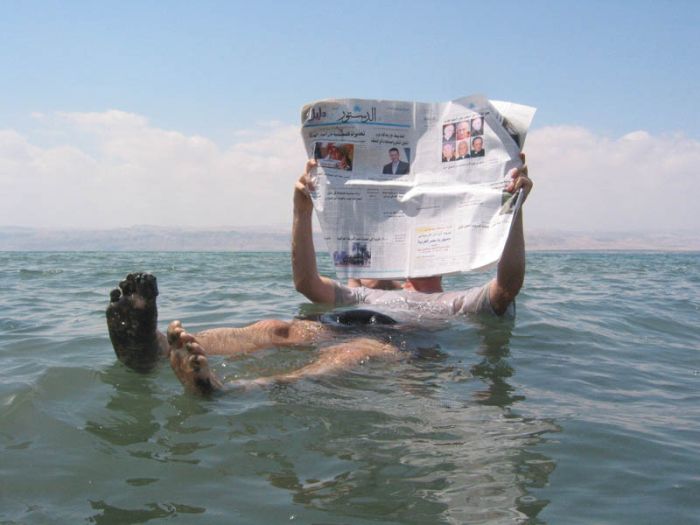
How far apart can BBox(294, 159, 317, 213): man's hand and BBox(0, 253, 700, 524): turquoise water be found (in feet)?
3.39

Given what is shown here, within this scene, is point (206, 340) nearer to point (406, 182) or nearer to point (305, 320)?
point (305, 320)

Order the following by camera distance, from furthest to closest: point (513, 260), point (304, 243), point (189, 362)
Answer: point (304, 243), point (513, 260), point (189, 362)

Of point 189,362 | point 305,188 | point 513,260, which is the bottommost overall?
point 189,362

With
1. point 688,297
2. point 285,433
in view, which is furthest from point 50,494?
point 688,297

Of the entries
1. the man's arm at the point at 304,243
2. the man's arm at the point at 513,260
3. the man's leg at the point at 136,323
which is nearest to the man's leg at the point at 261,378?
the man's leg at the point at 136,323

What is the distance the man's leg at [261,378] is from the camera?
2799 mm

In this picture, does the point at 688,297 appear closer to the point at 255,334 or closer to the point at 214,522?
the point at 255,334

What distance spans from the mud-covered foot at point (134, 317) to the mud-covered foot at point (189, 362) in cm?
36

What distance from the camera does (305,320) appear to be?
421 cm

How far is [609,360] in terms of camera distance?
13.9ft

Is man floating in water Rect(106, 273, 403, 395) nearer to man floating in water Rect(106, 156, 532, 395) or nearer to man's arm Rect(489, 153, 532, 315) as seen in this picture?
man floating in water Rect(106, 156, 532, 395)

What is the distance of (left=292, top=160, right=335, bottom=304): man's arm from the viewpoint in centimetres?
Answer: 419

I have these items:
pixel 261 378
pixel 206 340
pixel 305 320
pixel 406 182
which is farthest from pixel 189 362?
pixel 406 182

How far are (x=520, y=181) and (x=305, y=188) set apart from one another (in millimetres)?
1420
